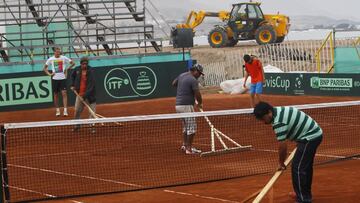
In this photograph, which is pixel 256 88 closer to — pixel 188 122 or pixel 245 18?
pixel 188 122

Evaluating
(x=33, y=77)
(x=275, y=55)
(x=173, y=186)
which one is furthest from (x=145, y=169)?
(x=275, y=55)

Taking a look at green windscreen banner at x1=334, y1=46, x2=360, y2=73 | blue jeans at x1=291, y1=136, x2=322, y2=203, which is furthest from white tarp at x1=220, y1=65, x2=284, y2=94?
blue jeans at x1=291, y1=136, x2=322, y2=203

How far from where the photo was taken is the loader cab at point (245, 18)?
46.4 m

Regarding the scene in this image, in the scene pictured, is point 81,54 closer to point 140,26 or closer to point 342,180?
point 140,26

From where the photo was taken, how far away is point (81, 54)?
31797mm

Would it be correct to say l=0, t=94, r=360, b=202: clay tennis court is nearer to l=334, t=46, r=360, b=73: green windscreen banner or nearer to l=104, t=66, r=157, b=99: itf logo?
l=104, t=66, r=157, b=99: itf logo

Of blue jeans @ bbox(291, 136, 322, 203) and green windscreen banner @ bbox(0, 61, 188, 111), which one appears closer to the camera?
blue jeans @ bbox(291, 136, 322, 203)

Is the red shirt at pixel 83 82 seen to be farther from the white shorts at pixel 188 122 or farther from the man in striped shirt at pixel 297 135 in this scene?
the man in striped shirt at pixel 297 135

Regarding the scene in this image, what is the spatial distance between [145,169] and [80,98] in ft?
18.1

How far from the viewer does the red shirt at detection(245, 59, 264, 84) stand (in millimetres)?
21177

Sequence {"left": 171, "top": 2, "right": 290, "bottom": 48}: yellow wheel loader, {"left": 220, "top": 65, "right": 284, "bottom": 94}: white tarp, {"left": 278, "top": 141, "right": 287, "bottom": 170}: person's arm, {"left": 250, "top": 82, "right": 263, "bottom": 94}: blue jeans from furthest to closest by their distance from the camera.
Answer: {"left": 171, "top": 2, "right": 290, "bottom": 48}: yellow wheel loader
{"left": 220, "top": 65, "right": 284, "bottom": 94}: white tarp
{"left": 250, "top": 82, "right": 263, "bottom": 94}: blue jeans
{"left": 278, "top": 141, "right": 287, "bottom": 170}: person's arm

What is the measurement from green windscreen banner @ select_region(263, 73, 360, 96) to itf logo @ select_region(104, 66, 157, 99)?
5.02m

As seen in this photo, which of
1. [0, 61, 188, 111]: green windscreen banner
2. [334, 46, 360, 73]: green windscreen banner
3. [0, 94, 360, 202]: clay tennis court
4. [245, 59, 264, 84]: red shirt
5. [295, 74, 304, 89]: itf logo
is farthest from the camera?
[334, 46, 360, 73]: green windscreen banner

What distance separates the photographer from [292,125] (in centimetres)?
938
